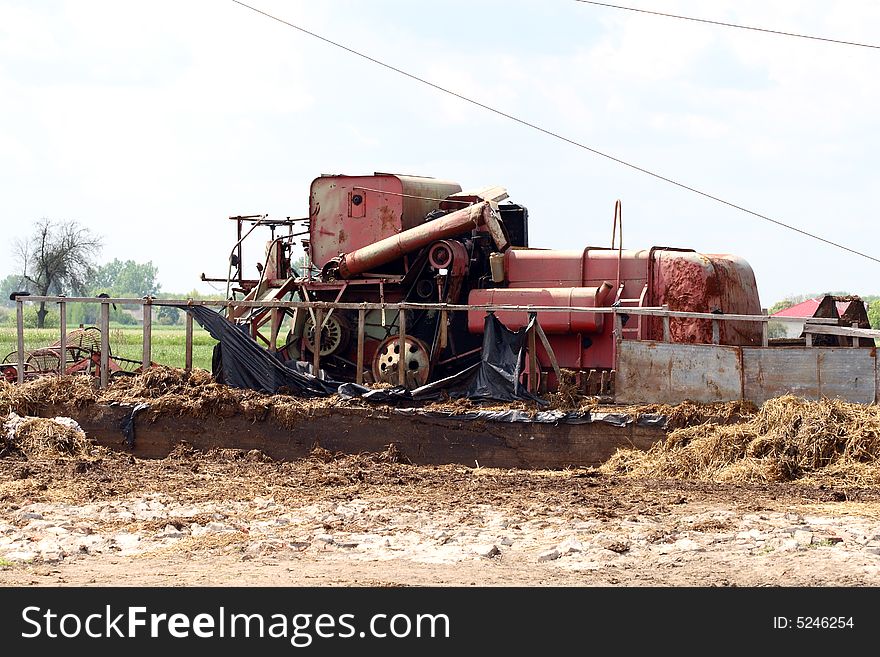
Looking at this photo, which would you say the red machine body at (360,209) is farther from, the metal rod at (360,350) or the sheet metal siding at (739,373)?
the sheet metal siding at (739,373)

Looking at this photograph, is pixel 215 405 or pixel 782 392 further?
pixel 215 405

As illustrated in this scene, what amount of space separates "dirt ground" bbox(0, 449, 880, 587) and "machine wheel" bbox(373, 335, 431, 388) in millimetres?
2862

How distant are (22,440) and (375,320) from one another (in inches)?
232

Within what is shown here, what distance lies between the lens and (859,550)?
1029cm

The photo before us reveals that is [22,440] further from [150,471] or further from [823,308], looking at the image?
[823,308]

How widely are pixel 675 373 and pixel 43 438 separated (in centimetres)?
907

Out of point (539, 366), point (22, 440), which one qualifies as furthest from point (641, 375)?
point (22, 440)

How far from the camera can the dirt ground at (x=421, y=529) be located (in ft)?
31.9

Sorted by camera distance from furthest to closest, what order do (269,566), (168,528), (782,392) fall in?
1. (782,392)
2. (168,528)
3. (269,566)

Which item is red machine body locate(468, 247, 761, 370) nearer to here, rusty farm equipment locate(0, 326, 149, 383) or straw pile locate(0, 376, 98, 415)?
straw pile locate(0, 376, 98, 415)

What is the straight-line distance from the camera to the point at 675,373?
53.9 feet

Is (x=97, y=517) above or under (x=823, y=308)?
under

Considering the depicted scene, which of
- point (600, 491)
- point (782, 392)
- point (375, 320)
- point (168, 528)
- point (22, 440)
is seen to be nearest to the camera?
point (168, 528)

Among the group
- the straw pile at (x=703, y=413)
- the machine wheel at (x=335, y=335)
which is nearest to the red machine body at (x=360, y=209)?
the machine wheel at (x=335, y=335)
